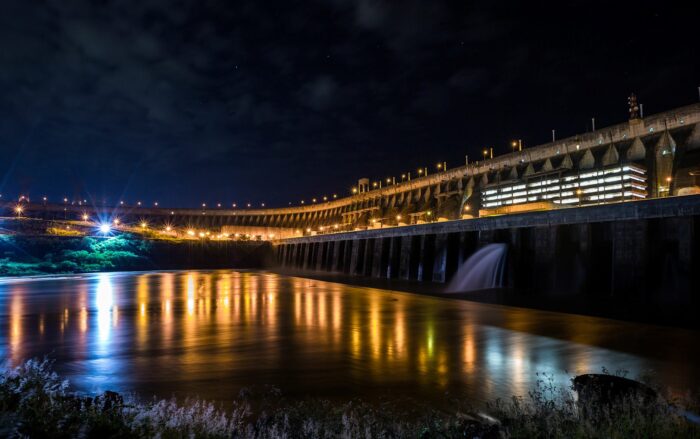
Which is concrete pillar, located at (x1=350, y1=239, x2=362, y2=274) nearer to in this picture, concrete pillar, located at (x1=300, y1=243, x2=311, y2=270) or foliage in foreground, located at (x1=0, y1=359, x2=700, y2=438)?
concrete pillar, located at (x1=300, y1=243, x2=311, y2=270)

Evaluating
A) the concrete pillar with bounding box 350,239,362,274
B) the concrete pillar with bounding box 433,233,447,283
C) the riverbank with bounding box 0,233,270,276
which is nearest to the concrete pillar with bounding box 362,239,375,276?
the concrete pillar with bounding box 350,239,362,274

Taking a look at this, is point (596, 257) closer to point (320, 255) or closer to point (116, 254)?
point (320, 255)

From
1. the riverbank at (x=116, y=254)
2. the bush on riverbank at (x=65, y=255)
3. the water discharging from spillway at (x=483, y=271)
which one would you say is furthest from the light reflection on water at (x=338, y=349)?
the riverbank at (x=116, y=254)

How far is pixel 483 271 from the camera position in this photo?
27641 mm

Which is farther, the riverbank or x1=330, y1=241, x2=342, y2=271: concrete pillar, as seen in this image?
the riverbank

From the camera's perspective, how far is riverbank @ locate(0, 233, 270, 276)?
59.4 m

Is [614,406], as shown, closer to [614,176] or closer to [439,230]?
[439,230]

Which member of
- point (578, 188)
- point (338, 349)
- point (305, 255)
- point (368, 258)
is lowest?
point (305, 255)

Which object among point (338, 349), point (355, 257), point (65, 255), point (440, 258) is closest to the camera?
point (338, 349)

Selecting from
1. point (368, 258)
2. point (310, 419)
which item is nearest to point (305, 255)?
point (368, 258)

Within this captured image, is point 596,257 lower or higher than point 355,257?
higher

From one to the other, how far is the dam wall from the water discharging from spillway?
54 cm

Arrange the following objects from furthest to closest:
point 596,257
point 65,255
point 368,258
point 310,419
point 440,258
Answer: point 65,255, point 368,258, point 440,258, point 596,257, point 310,419

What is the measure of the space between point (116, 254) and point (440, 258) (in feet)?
186
